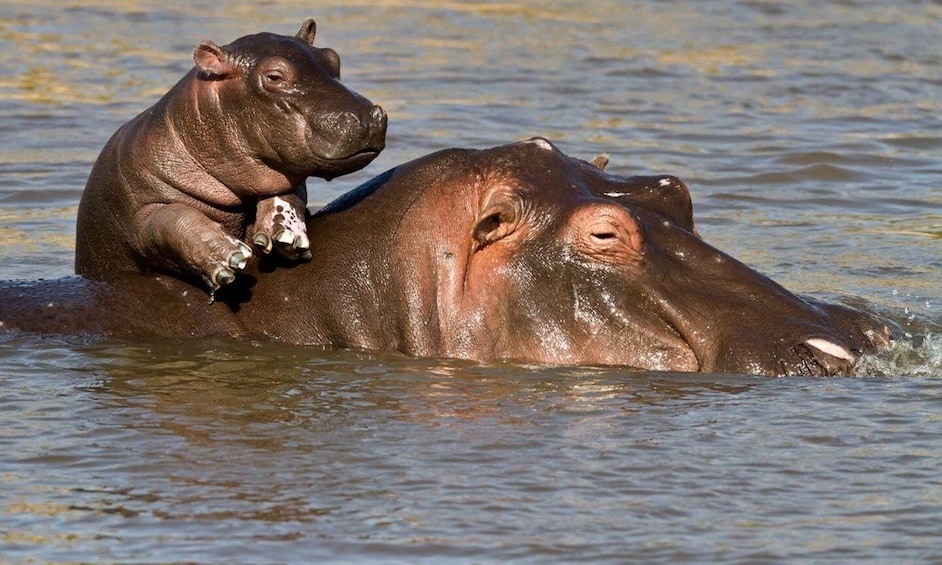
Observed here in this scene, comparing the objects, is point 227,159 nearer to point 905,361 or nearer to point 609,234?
point 609,234

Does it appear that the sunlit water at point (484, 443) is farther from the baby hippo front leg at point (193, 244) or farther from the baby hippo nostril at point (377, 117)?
the baby hippo nostril at point (377, 117)

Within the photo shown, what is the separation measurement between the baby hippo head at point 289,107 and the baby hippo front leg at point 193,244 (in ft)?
1.36

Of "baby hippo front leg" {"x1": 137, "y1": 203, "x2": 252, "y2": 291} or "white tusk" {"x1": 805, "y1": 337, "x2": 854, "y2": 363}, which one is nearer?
"white tusk" {"x1": 805, "y1": 337, "x2": 854, "y2": 363}

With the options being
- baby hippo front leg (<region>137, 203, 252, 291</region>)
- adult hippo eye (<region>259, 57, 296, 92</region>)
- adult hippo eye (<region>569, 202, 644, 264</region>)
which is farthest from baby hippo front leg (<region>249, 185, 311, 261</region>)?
adult hippo eye (<region>569, 202, 644, 264</region>)

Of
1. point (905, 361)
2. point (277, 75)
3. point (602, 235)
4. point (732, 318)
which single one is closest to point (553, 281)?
point (602, 235)

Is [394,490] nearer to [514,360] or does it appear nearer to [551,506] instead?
[551,506]

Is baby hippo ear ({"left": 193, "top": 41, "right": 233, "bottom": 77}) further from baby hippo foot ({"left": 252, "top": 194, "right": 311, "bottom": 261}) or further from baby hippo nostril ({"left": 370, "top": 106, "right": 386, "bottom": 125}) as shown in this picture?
baby hippo nostril ({"left": 370, "top": 106, "right": 386, "bottom": 125})

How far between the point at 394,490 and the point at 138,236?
2215 millimetres

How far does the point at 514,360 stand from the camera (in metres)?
7.15

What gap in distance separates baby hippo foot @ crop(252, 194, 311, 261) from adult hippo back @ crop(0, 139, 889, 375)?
0.47 ft

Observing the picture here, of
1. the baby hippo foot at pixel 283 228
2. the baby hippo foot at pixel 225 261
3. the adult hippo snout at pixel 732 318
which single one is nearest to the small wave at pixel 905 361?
the adult hippo snout at pixel 732 318

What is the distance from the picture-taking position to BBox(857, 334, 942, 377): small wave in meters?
7.20

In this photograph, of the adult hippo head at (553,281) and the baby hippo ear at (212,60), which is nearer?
the adult hippo head at (553,281)

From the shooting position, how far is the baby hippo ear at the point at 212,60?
7.30 metres
